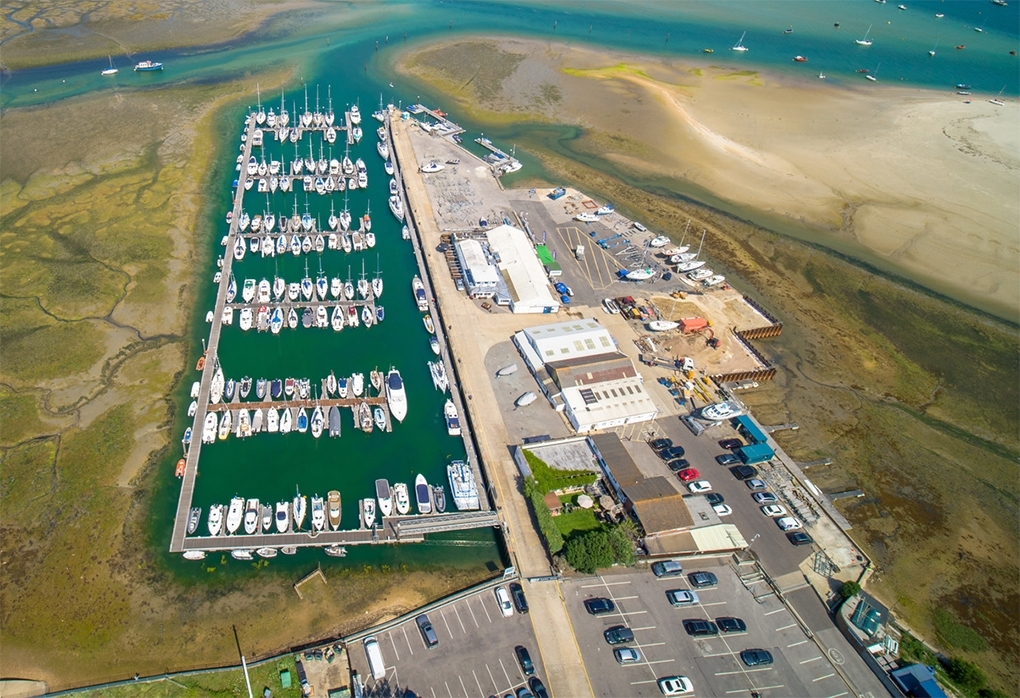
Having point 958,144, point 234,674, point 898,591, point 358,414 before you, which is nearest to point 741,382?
point 898,591

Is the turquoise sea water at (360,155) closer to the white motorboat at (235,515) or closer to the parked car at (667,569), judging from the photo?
the white motorboat at (235,515)

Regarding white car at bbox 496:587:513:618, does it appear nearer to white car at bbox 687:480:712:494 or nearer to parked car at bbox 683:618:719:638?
parked car at bbox 683:618:719:638

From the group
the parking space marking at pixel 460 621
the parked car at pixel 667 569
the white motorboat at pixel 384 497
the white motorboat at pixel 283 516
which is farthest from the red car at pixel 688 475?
the white motorboat at pixel 283 516

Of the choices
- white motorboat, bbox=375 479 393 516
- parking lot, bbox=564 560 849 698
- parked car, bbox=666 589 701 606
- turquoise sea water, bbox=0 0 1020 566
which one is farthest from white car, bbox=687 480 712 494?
white motorboat, bbox=375 479 393 516

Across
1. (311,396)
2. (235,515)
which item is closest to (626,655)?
(235,515)

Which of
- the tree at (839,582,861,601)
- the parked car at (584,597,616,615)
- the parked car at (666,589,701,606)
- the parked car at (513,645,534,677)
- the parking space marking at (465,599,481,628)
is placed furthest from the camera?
the tree at (839,582,861,601)

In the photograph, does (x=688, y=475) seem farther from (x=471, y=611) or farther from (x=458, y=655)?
(x=458, y=655)
